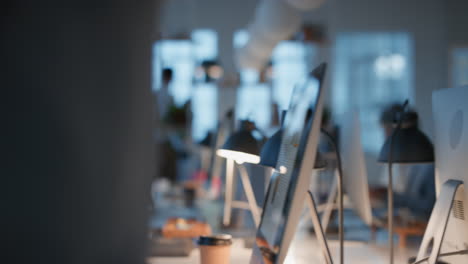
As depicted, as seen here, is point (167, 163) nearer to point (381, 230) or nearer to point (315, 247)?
point (381, 230)

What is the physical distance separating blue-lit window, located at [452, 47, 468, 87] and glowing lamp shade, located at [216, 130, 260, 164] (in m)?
7.92

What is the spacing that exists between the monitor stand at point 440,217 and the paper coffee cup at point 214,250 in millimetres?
603

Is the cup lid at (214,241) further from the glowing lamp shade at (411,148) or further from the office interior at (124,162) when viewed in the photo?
the glowing lamp shade at (411,148)

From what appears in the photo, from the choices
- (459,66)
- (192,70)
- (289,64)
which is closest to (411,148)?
(289,64)

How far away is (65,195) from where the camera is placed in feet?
2.96

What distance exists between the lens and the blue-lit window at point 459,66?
872 cm

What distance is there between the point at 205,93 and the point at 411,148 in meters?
7.17

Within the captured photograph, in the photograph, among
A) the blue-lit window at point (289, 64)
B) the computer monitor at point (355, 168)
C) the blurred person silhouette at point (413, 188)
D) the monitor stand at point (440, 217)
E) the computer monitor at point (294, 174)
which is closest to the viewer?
the computer monitor at point (294, 174)

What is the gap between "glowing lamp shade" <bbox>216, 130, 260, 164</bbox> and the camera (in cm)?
170

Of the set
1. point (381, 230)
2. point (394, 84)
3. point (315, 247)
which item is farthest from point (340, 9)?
point (315, 247)

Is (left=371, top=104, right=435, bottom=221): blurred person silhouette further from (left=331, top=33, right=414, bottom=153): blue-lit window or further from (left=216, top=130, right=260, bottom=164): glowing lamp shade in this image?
(left=331, top=33, right=414, bottom=153): blue-lit window

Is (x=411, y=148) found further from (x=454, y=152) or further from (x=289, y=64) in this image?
(x=289, y=64)

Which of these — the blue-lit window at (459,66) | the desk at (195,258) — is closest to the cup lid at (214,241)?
the desk at (195,258)

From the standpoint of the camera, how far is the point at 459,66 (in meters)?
8.74
